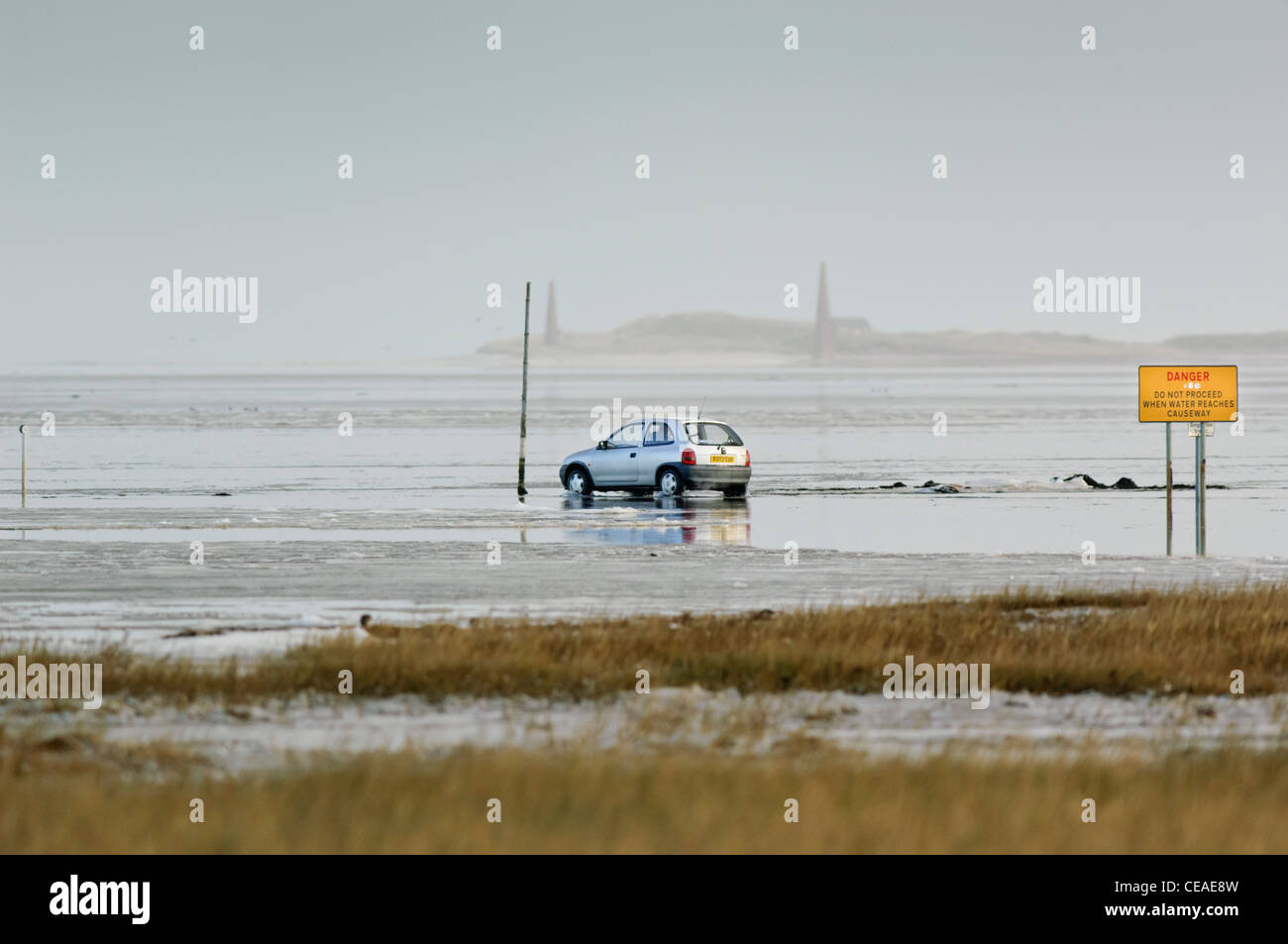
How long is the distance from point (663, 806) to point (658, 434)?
2890 cm

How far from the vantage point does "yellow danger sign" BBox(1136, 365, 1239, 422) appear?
2552 cm

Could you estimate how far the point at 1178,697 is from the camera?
13.7 m

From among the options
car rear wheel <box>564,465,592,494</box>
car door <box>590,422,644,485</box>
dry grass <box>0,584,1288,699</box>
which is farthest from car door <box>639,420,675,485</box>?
dry grass <box>0,584,1288,699</box>

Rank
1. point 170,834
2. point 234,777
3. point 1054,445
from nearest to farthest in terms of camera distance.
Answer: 1. point 170,834
2. point 234,777
3. point 1054,445

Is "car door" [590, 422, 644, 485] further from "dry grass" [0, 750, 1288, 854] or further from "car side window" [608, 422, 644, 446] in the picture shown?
"dry grass" [0, 750, 1288, 854]

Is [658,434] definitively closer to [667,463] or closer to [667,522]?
[667,463]

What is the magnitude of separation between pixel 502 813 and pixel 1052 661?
6876 millimetres

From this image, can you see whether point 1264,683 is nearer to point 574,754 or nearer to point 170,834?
point 574,754

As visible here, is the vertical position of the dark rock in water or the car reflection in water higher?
the dark rock in water

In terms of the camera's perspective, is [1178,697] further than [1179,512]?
No

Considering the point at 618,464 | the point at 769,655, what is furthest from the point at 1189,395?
the point at 618,464

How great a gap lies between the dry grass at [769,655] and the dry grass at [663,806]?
2.89 m
